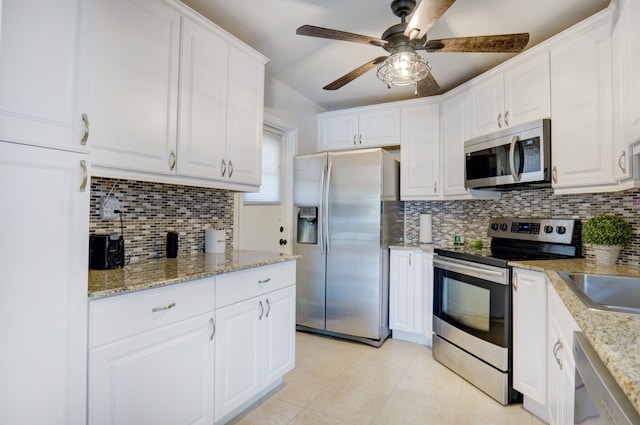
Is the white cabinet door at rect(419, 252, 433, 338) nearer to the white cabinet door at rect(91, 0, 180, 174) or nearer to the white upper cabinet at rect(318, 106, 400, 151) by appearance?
the white upper cabinet at rect(318, 106, 400, 151)

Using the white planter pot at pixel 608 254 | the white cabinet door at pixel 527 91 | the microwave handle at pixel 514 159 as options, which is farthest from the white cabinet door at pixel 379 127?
the white planter pot at pixel 608 254

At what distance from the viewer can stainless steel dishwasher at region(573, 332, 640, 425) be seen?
0.63m

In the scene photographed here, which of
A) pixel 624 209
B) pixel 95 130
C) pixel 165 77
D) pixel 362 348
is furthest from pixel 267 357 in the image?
pixel 624 209

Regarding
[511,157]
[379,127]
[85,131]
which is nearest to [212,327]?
[85,131]

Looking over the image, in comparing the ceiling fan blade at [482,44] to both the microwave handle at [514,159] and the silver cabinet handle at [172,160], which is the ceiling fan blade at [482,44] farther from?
the silver cabinet handle at [172,160]

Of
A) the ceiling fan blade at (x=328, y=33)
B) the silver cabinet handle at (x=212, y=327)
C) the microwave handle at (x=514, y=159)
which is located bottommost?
the silver cabinet handle at (x=212, y=327)

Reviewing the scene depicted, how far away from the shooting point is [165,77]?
1.73m

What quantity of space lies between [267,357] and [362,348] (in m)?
1.20

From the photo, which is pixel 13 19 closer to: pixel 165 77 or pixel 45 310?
pixel 165 77

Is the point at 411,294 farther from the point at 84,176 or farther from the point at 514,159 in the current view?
the point at 84,176

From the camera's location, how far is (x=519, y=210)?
2707mm

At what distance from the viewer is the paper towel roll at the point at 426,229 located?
3.28 meters

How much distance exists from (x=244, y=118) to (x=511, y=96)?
193cm

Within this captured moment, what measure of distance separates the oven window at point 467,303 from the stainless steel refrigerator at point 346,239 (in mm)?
602
